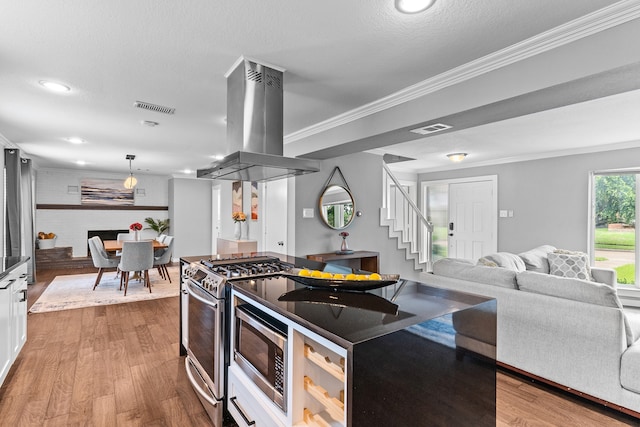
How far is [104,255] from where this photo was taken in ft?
18.4

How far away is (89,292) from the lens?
536cm

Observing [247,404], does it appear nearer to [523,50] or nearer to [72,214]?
[523,50]

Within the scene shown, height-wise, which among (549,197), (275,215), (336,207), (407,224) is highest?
(549,197)

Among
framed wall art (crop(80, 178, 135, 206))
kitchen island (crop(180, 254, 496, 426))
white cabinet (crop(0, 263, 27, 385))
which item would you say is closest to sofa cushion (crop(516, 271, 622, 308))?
kitchen island (crop(180, 254, 496, 426))

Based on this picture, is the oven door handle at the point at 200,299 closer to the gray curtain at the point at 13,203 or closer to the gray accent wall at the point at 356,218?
the gray accent wall at the point at 356,218

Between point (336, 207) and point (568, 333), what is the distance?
10.2 ft

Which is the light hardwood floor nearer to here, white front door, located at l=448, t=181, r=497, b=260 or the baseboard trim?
the baseboard trim

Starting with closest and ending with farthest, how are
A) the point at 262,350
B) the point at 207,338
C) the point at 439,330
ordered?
the point at 439,330, the point at 262,350, the point at 207,338

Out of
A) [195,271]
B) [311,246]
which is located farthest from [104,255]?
[195,271]

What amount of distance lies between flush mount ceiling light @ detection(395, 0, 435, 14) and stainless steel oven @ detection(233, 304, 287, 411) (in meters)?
1.69

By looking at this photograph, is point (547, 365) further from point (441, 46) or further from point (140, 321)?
point (140, 321)

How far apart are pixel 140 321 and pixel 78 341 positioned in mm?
691

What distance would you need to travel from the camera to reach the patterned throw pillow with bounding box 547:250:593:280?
393cm

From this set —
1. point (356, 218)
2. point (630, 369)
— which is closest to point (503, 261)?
point (630, 369)
